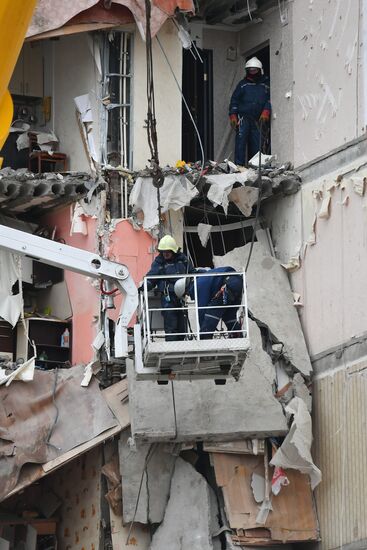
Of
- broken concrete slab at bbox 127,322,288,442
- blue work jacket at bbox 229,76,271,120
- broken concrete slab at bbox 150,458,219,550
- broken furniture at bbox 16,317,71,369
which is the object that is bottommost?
broken concrete slab at bbox 150,458,219,550

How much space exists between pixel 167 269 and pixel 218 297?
2.48 feet

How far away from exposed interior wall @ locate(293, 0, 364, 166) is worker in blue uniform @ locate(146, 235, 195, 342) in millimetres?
5024

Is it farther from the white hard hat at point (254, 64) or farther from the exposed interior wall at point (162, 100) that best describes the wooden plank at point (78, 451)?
the white hard hat at point (254, 64)

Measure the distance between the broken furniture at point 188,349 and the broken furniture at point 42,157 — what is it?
7.57 meters

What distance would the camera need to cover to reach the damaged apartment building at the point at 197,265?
75.6ft

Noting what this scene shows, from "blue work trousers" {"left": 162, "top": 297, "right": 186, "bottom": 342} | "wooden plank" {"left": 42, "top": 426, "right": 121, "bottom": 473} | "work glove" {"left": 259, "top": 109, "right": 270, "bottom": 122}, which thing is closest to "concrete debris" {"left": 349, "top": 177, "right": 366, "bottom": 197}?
"work glove" {"left": 259, "top": 109, "right": 270, "bottom": 122}

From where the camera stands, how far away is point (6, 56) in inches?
391

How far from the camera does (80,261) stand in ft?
65.1

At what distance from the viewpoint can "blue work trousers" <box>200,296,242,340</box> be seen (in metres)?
18.9

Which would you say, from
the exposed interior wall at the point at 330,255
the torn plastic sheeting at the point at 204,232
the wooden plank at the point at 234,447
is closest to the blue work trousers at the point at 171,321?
the exposed interior wall at the point at 330,255

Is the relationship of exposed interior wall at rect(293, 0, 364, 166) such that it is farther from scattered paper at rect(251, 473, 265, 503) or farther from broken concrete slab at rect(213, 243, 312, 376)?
scattered paper at rect(251, 473, 265, 503)

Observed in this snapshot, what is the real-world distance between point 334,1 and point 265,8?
2.63 meters

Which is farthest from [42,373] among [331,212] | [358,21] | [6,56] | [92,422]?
[6,56]

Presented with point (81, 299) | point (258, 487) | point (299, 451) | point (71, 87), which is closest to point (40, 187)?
point (81, 299)
